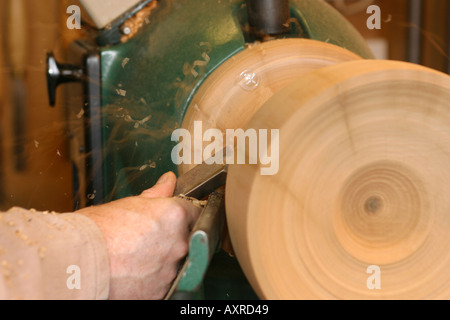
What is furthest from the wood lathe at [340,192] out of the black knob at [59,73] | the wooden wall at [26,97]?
the wooden wall at [26,97]

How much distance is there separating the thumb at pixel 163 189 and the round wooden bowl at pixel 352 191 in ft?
0.75

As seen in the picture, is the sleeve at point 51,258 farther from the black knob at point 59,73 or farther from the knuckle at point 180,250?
the black knob at point 59,73

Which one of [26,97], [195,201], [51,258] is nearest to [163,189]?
[195,201]

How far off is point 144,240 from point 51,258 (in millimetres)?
149

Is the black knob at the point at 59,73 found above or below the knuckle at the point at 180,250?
above

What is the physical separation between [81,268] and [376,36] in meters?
2.04

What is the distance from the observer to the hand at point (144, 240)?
0.76 m

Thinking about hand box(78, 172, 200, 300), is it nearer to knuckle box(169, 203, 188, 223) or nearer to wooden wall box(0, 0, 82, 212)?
knuckle box(169, 203, 188, 223)

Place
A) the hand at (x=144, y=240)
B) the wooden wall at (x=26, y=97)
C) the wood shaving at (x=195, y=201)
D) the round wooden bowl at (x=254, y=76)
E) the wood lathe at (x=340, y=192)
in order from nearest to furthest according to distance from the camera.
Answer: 1. the wood lathe at (x=340, y=192)
2. the hand at (x=144, y=240)
3. the wood shaving at (x=195, y=201)
4. the round wooden bowl at (x=254, y=76)
5. the wooden wall at (x=26, y=97)

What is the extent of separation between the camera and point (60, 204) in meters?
1.76

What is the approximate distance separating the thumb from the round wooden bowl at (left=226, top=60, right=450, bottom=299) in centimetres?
23

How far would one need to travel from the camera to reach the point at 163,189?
3.01 ft

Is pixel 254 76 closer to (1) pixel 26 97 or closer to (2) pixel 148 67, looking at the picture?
(2) pixel 148 67

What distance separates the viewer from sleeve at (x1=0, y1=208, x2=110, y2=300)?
0.66 metres
